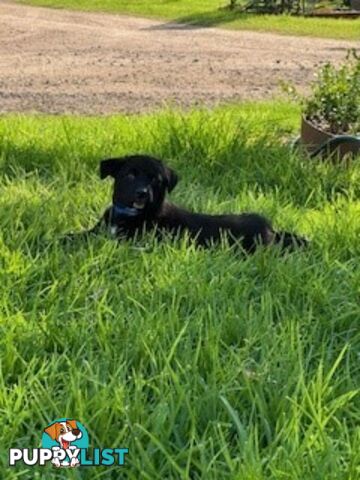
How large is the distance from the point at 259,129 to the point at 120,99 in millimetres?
2953

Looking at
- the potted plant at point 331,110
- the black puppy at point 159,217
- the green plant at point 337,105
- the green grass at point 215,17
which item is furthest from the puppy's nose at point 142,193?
the green grass at point 215,17

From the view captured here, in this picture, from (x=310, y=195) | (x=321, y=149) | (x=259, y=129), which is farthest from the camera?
(x=259, y=129)

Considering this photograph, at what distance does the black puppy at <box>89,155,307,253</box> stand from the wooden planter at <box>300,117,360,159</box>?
58.6 inches

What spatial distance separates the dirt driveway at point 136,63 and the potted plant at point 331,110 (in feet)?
7.77

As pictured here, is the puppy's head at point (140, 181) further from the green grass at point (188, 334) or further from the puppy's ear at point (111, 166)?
the green grass at point (188, 334)

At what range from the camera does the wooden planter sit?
16.7 ft

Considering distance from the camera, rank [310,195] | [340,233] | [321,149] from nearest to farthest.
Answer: [340,233], [310,195], [321,149]

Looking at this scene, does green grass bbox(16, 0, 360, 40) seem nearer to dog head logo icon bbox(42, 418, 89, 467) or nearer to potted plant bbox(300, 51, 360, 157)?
potted plant bbox(300, 51, 360, 157)

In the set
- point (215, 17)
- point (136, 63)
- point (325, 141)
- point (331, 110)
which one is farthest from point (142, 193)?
point (215, 17)

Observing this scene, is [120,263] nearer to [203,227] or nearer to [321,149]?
[203,227]

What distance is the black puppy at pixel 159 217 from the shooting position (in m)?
3.66

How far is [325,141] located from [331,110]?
489mm

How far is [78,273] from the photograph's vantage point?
3152 mm

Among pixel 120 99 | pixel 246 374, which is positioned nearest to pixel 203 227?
pixel 246 374
